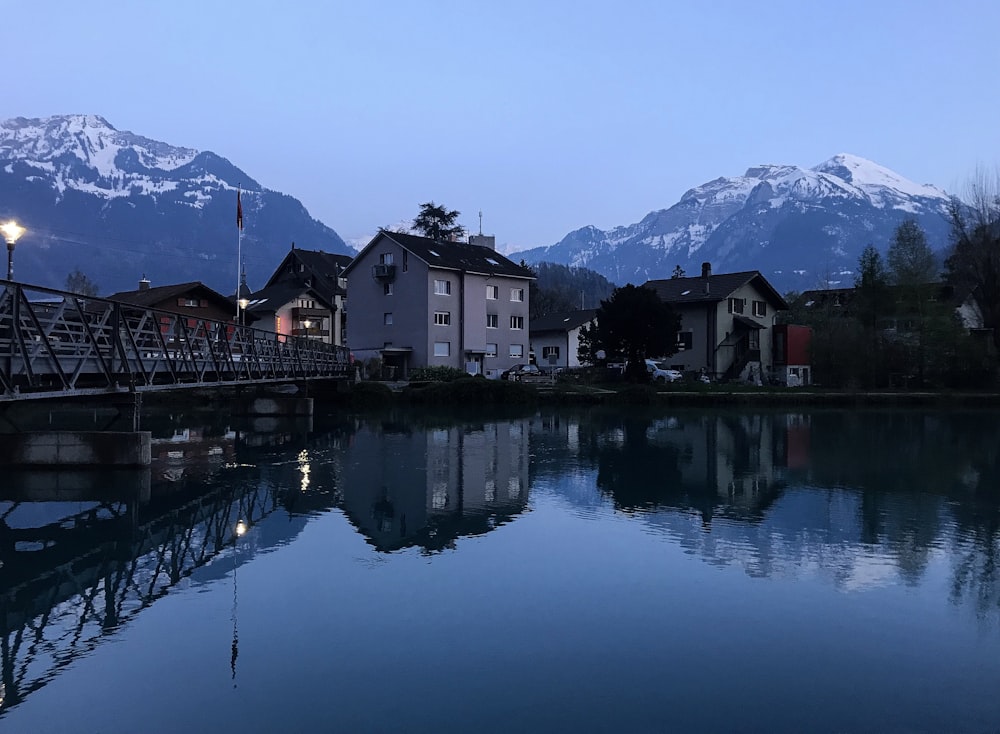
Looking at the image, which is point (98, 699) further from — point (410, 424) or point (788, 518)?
point (410, 424)

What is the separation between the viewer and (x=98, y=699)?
7.13m

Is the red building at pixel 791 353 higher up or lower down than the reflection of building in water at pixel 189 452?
higher up

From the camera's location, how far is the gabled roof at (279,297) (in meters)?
71.9

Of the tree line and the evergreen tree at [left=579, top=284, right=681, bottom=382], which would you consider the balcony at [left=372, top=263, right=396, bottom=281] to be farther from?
the tree line

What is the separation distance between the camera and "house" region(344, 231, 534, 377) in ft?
191

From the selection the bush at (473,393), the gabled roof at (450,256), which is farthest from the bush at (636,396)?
the gabled roof at (450,256)

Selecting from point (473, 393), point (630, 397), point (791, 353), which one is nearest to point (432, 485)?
point (473, 393)

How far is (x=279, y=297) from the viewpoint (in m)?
74.2

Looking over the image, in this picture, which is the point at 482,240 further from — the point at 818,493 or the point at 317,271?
the point at 818,493

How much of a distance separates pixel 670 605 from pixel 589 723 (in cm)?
346

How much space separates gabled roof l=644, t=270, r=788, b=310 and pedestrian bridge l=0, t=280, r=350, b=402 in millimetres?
39098

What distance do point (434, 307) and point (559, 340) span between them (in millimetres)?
23061

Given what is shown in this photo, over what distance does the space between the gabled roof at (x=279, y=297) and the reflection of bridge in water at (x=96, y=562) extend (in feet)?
180

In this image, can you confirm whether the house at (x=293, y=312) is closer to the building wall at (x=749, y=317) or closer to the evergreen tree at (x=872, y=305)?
the building wall at (x=749, y=317)
